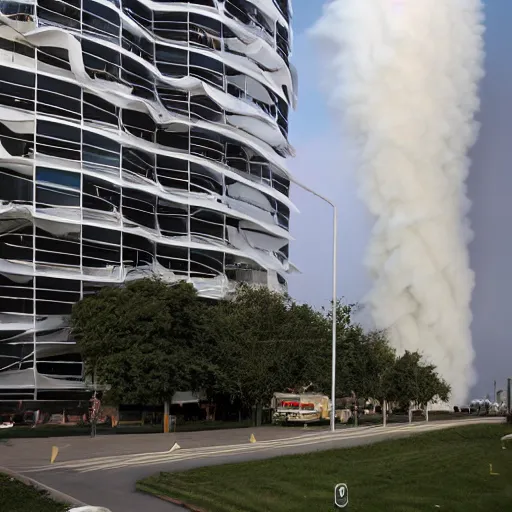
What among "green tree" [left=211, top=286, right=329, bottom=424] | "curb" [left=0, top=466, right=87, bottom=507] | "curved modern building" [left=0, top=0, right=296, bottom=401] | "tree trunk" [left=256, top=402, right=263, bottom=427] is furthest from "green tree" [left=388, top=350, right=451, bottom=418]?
"curb" [left=0, top=466, right=87, bottom=507]

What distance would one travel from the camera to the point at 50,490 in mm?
19062

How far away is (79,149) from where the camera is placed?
65.0 m

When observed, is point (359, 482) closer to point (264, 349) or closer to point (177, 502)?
point (177, 502)

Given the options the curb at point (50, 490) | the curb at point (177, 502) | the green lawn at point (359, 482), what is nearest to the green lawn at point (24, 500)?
the curb at point (50, 490)

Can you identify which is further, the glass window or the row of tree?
the glass window

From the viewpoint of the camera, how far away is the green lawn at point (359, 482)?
15867 mm

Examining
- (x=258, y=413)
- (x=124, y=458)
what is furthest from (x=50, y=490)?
(x=258, y=413)

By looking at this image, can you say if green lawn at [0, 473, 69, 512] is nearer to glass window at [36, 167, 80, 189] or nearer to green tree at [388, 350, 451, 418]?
glass window at [36, 167, 80, 189]

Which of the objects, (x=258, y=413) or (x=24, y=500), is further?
(x=258, y=413)

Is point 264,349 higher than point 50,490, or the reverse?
point 264,349

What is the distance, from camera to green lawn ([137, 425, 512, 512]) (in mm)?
15867

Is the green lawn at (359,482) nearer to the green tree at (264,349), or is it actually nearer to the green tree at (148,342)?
the green tree at (148,342)

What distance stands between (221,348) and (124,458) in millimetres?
23023

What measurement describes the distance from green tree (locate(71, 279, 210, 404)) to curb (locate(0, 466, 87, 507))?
2234 cm
